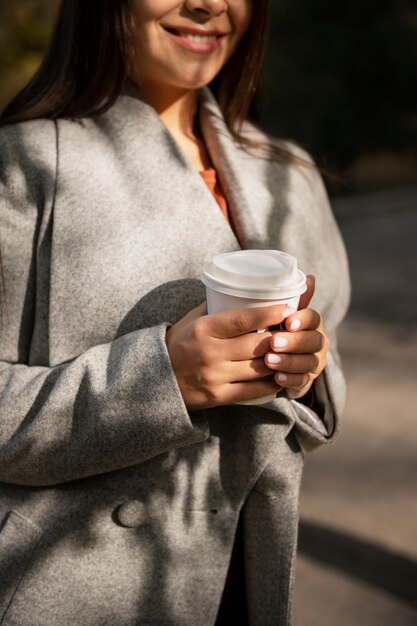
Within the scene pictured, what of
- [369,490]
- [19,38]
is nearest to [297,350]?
[369,490]

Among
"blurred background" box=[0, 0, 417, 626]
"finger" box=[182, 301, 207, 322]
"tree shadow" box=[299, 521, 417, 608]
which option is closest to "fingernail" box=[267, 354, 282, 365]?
"finger" box=[182, 301, 207, 322]

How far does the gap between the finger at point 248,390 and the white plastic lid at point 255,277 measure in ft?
0.51

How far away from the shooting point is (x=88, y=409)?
4.29ft

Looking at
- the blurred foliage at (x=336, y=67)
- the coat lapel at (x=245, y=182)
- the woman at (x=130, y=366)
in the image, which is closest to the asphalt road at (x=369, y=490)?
the woman at (x=130, y=366)

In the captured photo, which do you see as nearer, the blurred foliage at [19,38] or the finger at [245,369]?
the finger at [245,369]

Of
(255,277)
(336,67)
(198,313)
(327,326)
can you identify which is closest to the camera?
(255,277)

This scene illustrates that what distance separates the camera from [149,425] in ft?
4.25

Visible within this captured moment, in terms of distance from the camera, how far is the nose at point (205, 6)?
4.81ft

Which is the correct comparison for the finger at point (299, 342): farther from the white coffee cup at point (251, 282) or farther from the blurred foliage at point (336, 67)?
the blurred foliage at point (336, 67)

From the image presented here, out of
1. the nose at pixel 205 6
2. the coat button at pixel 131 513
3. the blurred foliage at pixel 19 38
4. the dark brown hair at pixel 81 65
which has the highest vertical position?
the nose at pixel 205 6

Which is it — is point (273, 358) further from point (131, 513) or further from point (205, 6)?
point (205, 6)

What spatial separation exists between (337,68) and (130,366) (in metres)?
9.45

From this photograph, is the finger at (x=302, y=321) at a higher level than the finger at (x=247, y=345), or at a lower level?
higher

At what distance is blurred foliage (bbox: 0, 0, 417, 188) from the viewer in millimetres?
9703
